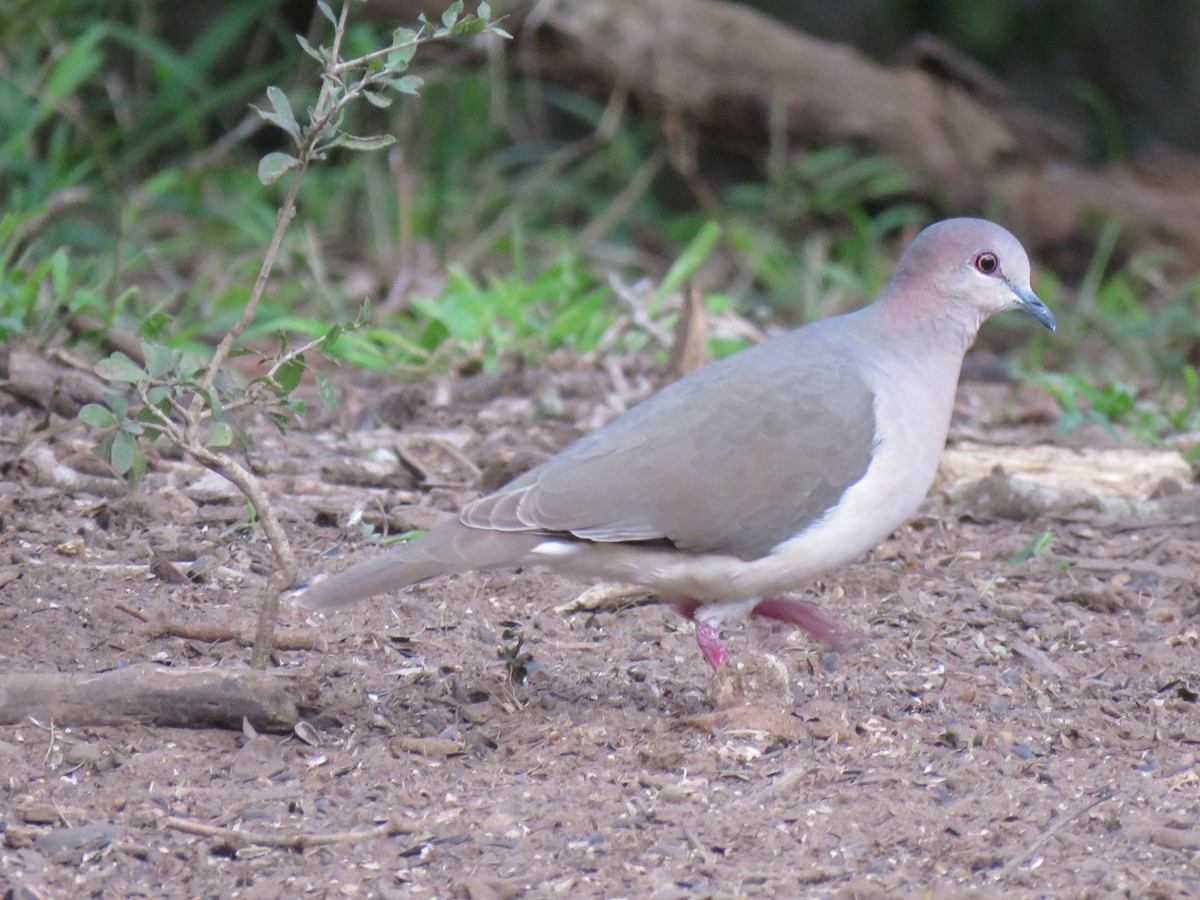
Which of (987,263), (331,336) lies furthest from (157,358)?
(987,263)

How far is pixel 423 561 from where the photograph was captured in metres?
3.04

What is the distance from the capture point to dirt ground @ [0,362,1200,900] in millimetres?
2533

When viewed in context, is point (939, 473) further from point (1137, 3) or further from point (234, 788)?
point (1137, 3)

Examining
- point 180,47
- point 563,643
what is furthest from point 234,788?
point 180,47

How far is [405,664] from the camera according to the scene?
339cm

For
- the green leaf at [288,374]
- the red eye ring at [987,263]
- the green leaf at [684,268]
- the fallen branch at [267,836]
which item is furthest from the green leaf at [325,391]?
the green leaf at [684,268]

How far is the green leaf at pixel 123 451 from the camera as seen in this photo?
8.89 feet

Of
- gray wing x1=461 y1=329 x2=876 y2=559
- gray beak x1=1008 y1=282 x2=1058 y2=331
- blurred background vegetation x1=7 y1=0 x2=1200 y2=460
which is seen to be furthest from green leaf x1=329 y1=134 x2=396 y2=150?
blurred background vegetation x1=7 y1=0 x2=1200 y2=460

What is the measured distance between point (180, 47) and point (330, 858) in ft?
23.6

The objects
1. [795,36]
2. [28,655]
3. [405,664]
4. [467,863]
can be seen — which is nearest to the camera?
[467,863]

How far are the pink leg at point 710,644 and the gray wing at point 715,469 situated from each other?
19cm

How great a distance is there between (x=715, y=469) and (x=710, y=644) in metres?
0.38

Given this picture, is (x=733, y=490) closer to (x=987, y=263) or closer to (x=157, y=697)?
(x=987, y=263)

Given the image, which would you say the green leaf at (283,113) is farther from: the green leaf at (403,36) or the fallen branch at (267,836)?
the fallen branch at (267,836)
